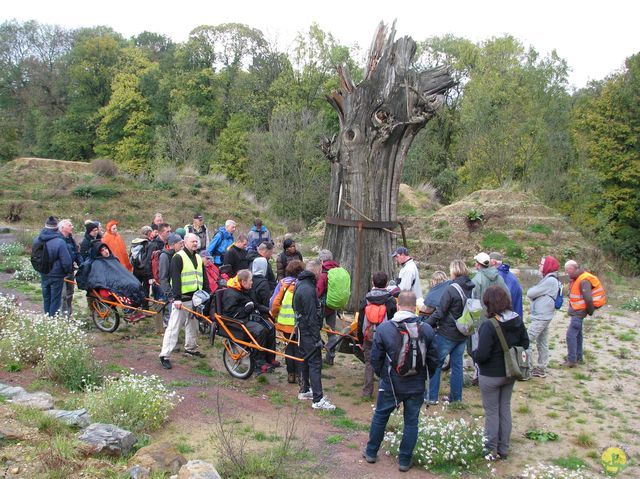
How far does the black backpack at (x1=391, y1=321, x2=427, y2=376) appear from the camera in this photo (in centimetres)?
540

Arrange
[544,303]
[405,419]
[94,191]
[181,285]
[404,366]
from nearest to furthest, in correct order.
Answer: [404,366] < [405,419] < [181,285] < [544,303] < [94,191]

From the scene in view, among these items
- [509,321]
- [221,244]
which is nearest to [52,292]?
[221,244]

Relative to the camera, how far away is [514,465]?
19.4 feet

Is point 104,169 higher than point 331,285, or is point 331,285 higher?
point 104,169

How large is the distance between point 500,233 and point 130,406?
17.4 metres

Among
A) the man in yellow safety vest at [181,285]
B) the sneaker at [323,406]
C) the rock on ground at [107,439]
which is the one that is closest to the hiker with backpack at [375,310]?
the sneaker at [323,406]

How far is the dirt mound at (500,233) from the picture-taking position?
20234mm

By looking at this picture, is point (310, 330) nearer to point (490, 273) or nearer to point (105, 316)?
point (490, 273)

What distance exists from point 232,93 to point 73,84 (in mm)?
14445

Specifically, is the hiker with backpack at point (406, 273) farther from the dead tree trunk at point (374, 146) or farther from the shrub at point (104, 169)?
the shrub at point (104, 169)

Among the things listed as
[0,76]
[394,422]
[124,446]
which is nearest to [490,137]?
[394,422]

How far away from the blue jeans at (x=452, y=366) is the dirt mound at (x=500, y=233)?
11907 millimetres

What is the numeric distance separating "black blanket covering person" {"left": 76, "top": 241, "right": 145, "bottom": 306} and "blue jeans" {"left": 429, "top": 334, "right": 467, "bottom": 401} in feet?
16.4

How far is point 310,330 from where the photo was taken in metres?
7.14
